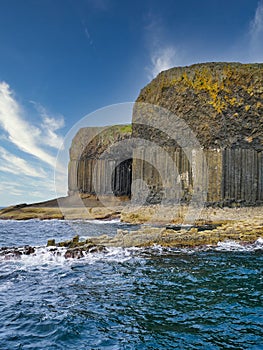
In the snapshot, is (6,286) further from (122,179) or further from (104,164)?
(104,164)

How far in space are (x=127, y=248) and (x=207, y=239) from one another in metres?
4.99

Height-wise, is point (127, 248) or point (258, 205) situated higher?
point (258, 205)

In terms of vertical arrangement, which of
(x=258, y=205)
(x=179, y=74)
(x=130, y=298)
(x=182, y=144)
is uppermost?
(x=179, y=74)

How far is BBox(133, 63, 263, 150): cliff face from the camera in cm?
2998

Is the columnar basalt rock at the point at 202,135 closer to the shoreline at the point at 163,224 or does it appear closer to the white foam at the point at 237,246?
the shoreline at the point at 163,224

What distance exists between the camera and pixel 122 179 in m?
54.8

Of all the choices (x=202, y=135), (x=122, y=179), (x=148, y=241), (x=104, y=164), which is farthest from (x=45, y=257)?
(x=104, y=164)

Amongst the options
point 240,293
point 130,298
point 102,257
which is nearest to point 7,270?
point 102,257

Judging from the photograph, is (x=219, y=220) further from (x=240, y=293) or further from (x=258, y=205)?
(x=240, y=293)

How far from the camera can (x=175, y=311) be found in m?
8.14

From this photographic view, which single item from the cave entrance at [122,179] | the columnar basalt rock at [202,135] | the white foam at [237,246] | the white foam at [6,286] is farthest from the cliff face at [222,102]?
the white foam at [6,286]

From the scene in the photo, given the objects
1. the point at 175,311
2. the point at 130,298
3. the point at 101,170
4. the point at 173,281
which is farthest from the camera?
the point at 101,170

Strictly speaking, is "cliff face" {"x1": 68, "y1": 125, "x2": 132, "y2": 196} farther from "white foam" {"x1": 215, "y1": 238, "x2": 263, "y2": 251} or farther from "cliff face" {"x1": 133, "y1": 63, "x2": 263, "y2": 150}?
"white foam" {"x1": 215, "y1": 238, "x2": 263, "y2": 251}

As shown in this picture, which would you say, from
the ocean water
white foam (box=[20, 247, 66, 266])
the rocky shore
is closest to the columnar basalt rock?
the rocky shore
